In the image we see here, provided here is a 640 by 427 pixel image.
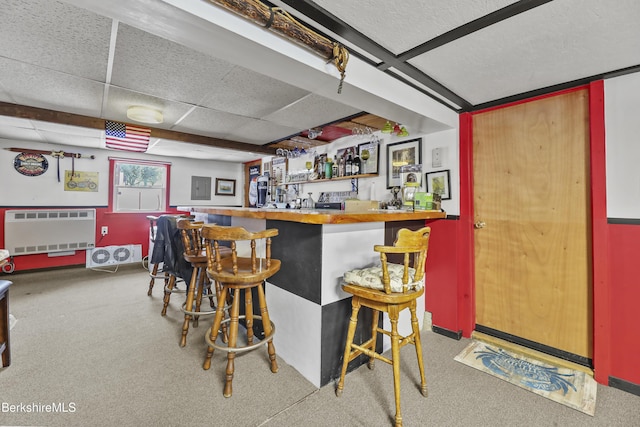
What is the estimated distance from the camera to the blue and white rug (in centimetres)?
176

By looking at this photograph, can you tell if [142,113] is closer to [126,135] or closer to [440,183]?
[126,135]

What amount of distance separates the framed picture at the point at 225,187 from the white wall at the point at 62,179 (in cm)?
12

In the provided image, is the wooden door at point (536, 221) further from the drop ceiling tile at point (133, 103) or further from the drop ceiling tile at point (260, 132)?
the drop ceiling tile at point (133, 103)

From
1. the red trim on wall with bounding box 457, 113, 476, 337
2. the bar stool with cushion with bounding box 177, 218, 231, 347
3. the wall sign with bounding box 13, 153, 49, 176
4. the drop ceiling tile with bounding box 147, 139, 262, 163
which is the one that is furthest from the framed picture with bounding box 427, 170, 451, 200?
the wall sign with bounding box 13, 153, 49, 176

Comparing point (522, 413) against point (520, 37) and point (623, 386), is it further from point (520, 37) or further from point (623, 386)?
point (520, 37)

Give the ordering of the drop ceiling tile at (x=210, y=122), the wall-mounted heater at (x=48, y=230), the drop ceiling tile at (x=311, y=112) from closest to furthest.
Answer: the drop ceiling tile at (x=311, y=112) → the drop ceiling tile at (x=210, y=122) → the wall-mounted heater at (x=48, y=230)

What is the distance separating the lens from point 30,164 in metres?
4.49

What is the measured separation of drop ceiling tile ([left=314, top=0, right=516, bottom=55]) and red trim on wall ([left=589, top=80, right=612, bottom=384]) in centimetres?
130

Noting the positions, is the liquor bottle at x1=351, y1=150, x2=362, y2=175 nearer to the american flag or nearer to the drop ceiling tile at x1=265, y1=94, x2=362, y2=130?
the drop ceiling tile at x1=265, y1=94, x2=362, y2=130

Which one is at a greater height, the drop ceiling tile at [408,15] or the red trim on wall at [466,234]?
the drop ceiling tile at [408,15]

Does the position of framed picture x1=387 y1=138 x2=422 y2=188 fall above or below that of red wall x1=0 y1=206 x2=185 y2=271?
above

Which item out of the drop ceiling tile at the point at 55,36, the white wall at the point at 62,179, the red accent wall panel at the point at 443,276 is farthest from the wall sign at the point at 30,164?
the red accent wall panel at the point at 443,276

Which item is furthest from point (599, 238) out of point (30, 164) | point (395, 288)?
point (30, 164)

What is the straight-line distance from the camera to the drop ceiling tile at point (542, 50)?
135 cm
